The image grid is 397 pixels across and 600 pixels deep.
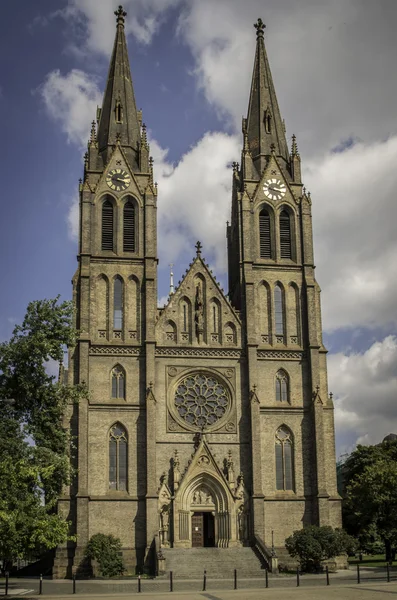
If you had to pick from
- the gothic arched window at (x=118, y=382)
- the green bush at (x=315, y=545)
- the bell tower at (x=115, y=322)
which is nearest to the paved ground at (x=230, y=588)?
the green bush at (x=315, y=545)

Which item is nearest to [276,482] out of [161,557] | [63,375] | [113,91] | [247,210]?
[161,557]

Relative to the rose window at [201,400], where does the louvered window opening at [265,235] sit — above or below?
above

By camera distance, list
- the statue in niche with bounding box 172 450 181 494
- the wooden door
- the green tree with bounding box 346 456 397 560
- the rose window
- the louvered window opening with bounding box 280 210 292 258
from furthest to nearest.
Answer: the louvered window opening with bounding box 280 210 292 258
the rose window
the wooden door
the statue in niche with bounding box 172 450 181 494
the green tree with bounding box 346 456 397 560

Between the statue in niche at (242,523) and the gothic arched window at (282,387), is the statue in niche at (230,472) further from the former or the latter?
the gothic arched window at (282,387)

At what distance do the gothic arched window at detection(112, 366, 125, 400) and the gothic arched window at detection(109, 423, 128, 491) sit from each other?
2044 mm

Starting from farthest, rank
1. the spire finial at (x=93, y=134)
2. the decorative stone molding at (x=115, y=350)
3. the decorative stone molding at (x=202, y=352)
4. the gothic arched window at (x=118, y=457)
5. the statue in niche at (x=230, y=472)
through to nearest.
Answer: the spire finial at (x=93, y=134) < the decorative stone molding at (x=202, y=352) < the decorative stone molding at (x=115, y=350) < the statue in niche at (x=230, y=472) < the gothic arched window at (x=118, y=457)

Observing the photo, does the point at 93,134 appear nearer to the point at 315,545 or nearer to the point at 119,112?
the point at 119,112

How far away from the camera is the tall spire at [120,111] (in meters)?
61.6

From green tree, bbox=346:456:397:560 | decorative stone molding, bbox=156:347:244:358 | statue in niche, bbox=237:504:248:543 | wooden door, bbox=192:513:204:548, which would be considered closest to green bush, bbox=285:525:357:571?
green tree, bbox=346:456:397:560

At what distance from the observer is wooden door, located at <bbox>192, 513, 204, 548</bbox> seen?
173 feet

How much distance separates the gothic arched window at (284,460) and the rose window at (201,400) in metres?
4.25

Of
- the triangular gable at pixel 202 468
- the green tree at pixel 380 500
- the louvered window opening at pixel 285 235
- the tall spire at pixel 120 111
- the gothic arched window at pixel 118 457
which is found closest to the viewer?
the green tree at pixel 380 500

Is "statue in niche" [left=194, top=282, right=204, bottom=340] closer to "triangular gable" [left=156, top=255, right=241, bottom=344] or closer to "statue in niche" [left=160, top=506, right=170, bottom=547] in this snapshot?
"triangular gable" [left=156, top=255, right=241, bottom=344]

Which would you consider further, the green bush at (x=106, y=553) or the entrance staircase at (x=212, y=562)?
the green bush at (x=106, y=553)
